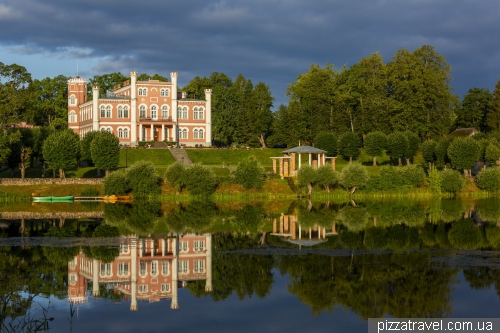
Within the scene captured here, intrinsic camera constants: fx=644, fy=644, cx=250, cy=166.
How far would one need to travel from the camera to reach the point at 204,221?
1321 inches

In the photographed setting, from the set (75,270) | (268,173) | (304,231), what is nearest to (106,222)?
(304,231)

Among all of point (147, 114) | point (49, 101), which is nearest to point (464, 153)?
point (147, 114)

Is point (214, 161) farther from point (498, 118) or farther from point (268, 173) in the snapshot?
point (498, 118)

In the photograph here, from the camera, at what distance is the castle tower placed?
266ft

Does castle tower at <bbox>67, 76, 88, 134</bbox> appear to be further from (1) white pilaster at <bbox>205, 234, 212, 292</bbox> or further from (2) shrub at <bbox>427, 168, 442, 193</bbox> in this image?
(1) white pilaster at <bbox>205, 234, 212, 292</bbox>

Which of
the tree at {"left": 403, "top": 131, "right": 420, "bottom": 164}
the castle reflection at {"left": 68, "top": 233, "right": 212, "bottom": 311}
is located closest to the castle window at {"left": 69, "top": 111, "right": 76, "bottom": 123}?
the tree at {"left": 403, "top": 131, "right": 420, "bottom": 164}

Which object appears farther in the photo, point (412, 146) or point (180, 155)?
point (180, 155)

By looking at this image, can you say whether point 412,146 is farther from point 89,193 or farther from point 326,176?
point 89,193

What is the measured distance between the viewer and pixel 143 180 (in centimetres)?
4888

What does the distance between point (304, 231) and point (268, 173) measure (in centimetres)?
2529

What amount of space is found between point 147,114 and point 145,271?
57633mm

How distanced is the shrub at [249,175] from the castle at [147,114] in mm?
26504

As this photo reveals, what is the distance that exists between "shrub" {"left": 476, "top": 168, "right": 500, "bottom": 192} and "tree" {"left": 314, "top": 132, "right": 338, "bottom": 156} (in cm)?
1716

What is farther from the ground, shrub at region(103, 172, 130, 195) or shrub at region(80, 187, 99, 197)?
shrub at region(103, 172, 130, 195)
